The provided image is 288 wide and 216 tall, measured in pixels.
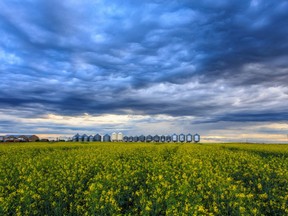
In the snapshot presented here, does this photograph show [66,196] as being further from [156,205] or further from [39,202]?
[156,205]

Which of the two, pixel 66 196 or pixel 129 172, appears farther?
pixel 129 172

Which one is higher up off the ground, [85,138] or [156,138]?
[156,138]

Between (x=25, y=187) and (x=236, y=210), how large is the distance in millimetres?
8392

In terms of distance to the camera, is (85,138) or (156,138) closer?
(85,138)

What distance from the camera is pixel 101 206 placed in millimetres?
7973

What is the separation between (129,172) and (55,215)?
3883mm

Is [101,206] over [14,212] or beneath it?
over

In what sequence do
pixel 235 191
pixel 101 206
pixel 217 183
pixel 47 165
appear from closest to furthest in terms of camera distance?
pixel 101 206 < pixel 235 191 < pixel 217 183 < pixel 47 165

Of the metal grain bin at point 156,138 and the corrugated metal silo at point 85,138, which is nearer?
the corrugated metal silo at point 85,138

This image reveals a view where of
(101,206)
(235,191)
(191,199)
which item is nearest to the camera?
(101,206)

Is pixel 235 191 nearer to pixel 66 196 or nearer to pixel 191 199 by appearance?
pixel 191 199

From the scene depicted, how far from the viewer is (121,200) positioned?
10.8 metres

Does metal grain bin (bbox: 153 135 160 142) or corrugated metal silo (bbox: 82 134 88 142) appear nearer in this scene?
corrugated metal silo (bbox: 82 134 88 142)

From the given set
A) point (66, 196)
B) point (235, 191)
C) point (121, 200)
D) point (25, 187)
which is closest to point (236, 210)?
point (235, 191)
